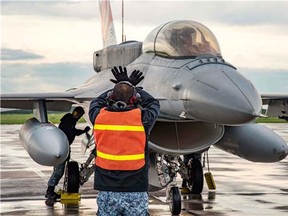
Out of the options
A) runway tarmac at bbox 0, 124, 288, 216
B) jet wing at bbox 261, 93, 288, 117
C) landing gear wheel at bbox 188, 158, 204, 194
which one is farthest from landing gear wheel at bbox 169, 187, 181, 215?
jet wing at bbox 261, 93, 288, 117

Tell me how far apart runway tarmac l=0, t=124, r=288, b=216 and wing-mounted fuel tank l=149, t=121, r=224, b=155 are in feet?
3.90

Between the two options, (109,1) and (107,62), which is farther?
(109,1)

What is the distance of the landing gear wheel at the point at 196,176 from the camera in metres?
11.6

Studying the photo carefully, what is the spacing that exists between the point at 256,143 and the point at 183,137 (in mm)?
1600

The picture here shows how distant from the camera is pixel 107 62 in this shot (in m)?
12.2

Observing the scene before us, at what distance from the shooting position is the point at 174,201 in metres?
9.14

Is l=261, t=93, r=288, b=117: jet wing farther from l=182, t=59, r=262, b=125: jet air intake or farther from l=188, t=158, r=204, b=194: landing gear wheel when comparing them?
l=182, t=59, r=262, b=125: jet air intake

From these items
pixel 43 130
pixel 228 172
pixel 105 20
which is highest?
pixel 105 20

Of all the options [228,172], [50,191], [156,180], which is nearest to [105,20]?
[228,172]

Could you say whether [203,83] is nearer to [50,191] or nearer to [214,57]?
[214,57]

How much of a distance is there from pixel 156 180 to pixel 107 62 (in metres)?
3.63

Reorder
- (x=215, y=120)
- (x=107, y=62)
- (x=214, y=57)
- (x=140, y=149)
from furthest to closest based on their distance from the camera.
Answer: (x=107, y=62), (x=214, y=57), (x=215, y=120), (x=140, y=149)

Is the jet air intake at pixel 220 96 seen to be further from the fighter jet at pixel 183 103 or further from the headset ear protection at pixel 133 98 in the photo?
the headset ear protection at pixel 133 98

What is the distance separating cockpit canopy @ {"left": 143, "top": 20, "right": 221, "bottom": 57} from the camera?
29.2 feet
